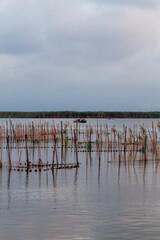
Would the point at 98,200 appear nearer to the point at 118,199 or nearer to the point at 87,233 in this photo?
the point at 118,199

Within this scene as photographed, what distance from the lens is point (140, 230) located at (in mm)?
6113

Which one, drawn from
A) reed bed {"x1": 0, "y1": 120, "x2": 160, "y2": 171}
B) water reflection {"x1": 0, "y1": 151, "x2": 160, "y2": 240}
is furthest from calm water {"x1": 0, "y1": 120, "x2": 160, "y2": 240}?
reed bed {"x1": 0, "y1": 120, "x2": 160, "y2": 171}

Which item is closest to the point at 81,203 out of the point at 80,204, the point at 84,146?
the point at 80,204

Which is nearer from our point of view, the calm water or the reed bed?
the calm water

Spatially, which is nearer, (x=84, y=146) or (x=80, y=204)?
(x=80, y=204)

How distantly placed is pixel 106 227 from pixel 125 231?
354 mm

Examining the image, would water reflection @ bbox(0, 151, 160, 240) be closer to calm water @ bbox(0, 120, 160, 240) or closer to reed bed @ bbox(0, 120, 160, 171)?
calm water @ bbox(0, 120, 160, 240)

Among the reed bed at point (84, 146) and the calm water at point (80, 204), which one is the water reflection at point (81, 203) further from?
the reed bed at point (84, 146)

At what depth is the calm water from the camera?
6121mm

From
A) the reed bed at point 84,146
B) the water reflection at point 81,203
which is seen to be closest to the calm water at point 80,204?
the water reflection at point 81,203

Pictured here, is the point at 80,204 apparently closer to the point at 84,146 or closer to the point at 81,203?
the point at 81,203

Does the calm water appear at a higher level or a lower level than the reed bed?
lower

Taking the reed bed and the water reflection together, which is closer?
the water reflection

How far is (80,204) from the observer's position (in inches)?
312
